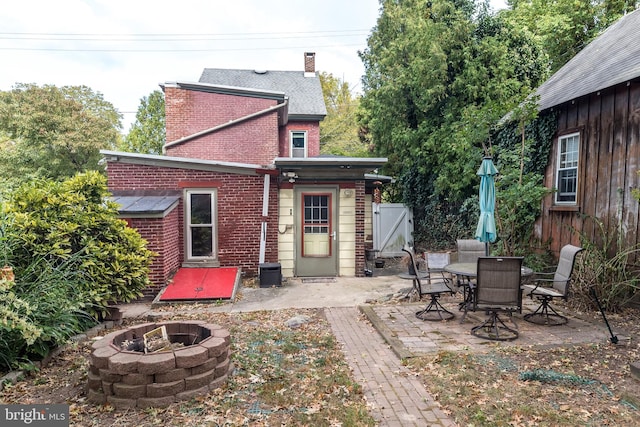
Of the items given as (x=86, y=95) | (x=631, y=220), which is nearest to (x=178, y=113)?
(x=631, y=220)

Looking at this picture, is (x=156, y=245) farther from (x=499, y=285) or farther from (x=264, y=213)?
(x=499, y=285)

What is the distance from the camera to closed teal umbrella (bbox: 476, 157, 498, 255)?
6.04 meters

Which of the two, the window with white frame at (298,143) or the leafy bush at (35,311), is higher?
the window with white frame at (298,143)

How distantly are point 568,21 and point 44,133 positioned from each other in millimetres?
27876

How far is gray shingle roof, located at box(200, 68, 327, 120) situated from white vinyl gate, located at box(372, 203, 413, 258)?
6.96m

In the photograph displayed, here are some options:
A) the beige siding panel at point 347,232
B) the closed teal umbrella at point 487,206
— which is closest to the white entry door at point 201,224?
the beige siding panel at point 347,232

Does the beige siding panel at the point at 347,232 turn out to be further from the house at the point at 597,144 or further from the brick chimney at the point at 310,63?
the brick chimney at the point at 310,63

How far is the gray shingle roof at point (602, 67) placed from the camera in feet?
21.0

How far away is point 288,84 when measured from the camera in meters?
20.3

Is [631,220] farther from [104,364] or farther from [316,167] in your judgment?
[104,364]

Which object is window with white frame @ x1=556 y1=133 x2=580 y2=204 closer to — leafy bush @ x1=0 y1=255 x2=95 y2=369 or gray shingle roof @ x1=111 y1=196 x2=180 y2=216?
gray shingle roof @ x1=111 y1=196 x2=180 y2=216

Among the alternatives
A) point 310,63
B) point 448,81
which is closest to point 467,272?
point 448,81

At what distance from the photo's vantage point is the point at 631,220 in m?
6.15

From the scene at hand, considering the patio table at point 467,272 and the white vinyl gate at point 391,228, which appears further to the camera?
the white vinyl gate at point 391,228
